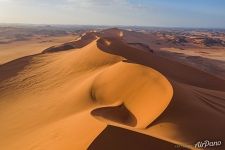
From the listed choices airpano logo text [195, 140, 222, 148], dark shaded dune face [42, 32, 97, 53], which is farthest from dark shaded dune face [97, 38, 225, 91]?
dark shaded dune face [42, 32, 97, 53]

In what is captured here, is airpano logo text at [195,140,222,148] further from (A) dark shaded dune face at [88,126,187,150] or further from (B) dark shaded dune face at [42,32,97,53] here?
(B) dark shaded dune face at [42,32,97,53]

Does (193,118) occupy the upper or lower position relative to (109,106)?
upper

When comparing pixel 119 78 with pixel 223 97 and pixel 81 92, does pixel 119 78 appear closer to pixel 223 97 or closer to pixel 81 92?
pixel 81 92

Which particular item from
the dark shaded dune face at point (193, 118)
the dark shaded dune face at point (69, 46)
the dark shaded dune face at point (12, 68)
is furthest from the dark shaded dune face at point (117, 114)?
the dark shaded dune face at point (69, 46)

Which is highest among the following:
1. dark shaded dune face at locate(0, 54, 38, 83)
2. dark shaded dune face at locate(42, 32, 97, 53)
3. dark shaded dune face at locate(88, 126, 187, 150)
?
dark shaded dune face at locate(88, 126, 187, 150)

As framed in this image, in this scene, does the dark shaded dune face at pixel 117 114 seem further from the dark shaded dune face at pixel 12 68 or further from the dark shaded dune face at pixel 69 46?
the dark shaded dune face at pixel 69 46

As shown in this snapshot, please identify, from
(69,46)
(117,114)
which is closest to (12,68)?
(69,46)

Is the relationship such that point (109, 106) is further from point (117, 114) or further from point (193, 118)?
point (193, 118)

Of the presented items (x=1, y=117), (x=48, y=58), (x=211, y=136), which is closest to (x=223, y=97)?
(x=211, y=136)
